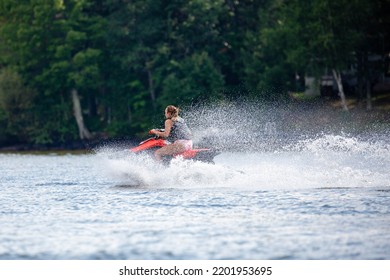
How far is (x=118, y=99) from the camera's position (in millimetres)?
76688

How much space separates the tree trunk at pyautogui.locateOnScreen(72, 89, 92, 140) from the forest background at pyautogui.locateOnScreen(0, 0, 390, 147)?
9 centimetres

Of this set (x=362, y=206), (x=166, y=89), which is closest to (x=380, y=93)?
(x=166, y=89)

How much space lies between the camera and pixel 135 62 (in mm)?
72562

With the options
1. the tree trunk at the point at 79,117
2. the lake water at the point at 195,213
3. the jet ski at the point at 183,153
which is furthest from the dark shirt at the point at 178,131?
the tree trunk at the point at 79,117

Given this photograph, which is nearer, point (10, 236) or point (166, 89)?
point (10, 236)

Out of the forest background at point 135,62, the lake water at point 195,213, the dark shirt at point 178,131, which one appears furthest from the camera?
the forest background at point 135,62

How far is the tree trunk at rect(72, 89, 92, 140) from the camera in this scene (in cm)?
7381

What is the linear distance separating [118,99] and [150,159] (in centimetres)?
4930

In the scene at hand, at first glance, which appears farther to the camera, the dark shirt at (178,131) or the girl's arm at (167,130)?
the dark shirt at (178,131)

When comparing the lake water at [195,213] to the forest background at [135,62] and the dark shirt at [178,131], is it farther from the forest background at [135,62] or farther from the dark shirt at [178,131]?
the forest background at [135,62]

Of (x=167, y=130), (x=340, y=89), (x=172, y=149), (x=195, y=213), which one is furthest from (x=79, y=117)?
(x=195, y=213)

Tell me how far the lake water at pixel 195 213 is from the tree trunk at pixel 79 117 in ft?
131

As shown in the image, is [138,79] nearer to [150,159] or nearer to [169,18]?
[169,18]

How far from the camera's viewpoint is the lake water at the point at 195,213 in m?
17.1
